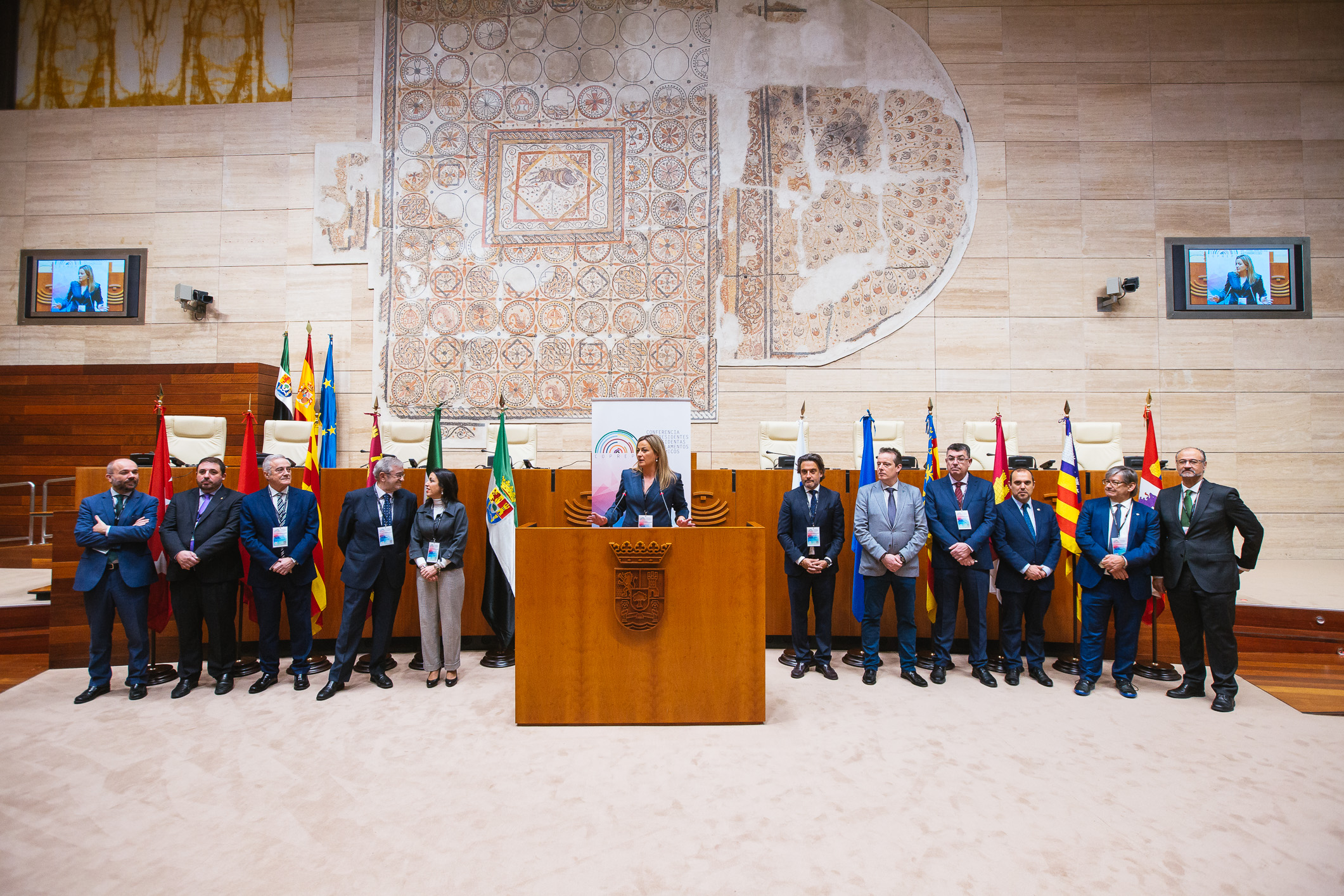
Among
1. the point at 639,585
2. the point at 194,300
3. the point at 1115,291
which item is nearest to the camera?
the point at 639,585

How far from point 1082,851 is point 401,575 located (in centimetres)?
378

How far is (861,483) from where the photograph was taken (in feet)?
16.5

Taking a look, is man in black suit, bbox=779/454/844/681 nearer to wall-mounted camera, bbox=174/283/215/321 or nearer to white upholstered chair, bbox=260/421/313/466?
white upholstered chair, bbox=260/421/313/466

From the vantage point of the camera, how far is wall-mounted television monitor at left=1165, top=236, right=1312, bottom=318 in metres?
7.86

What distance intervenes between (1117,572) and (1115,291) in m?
4.98

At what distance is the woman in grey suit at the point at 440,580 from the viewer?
425 centimetres

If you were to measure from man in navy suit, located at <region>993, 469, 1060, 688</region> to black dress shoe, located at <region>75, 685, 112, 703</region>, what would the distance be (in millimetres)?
5424

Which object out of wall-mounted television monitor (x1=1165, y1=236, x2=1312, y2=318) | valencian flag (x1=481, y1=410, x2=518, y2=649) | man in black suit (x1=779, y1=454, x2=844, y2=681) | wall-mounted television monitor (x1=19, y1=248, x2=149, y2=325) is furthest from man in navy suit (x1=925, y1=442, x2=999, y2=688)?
wall-mounted television monitor (x1=19, y1=248, x2=149, y2=325)

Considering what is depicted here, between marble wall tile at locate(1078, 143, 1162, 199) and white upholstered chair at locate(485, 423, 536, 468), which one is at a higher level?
marble wall tile at locate(1078, 143, 1162, 199)

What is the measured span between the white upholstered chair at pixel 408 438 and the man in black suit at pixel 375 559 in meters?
2.45

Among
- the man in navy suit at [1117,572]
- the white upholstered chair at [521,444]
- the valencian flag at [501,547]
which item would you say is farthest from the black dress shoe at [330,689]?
the man in navy suit at [1117,572]

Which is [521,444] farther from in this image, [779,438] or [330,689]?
[330,689]

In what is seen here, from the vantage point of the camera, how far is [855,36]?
8.06 meters

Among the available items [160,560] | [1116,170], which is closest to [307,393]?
[160,560]
